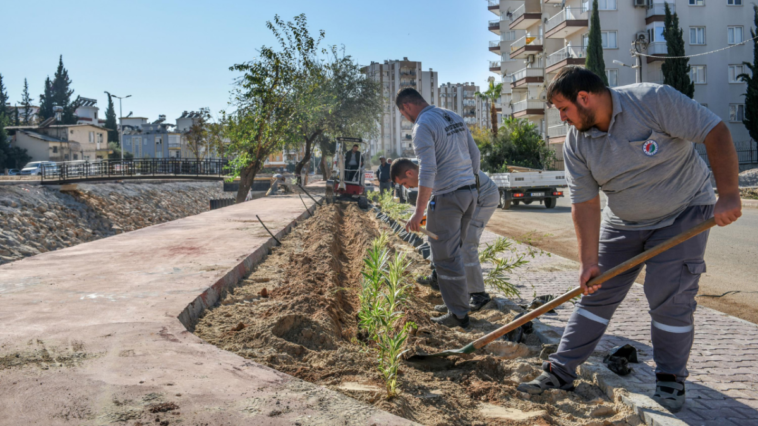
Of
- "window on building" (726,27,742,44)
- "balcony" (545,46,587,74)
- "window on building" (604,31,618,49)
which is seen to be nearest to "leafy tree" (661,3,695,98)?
"window on building" (604,31,618,49)

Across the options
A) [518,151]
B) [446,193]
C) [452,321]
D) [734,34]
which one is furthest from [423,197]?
[734,34]

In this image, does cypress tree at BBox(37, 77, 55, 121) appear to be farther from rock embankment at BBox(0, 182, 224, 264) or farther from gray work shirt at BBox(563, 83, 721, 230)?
gray work shirt at BBox(563, 83, 721, 230)

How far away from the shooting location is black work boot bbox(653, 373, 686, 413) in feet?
9.32

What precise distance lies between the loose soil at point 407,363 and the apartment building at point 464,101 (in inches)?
5124

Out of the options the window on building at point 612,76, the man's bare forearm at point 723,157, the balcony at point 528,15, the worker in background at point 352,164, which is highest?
the balcony at point 528,15

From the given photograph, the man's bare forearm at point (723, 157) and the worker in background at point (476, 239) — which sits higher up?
the man's bare forearm at point (723, 157)

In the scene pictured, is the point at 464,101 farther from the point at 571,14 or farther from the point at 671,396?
the point at 671,396

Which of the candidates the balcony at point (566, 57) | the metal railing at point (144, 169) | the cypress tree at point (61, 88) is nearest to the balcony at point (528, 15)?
the balcony at point (566, 57)

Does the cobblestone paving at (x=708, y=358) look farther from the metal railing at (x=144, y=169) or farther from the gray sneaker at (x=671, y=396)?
the metal railing at (x=144, y=169)

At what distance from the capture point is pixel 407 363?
3.67m

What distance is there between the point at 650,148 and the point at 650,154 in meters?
0.03

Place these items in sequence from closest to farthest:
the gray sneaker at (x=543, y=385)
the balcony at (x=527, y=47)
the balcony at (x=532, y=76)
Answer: the gray sneaker at (x=543, y=385) < the balcony at (x=532, y=76) < the balcony at (x=527, y=47)

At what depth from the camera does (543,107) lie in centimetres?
4875

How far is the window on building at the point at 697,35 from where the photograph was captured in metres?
42.2
